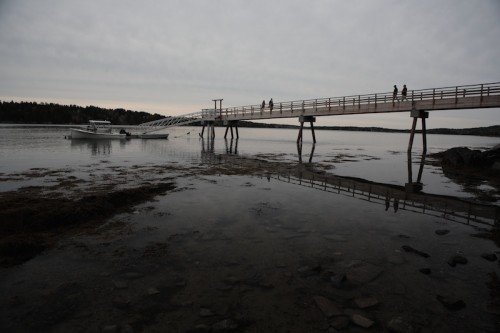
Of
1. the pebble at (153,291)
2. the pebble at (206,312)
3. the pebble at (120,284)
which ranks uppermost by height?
the pebble at (120,284)

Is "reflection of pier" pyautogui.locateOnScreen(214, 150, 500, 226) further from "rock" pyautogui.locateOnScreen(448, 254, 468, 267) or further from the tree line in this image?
the tree line

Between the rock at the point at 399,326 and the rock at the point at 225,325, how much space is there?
2.09m

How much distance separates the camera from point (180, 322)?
3.97 m

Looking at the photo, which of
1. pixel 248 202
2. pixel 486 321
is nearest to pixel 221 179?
pixel 248 202

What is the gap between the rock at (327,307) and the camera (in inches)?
167

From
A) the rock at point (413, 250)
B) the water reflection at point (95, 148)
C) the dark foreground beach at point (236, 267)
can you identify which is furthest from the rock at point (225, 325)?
the water reflection at point (95, 148)

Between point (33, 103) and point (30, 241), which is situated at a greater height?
point (33, 103)

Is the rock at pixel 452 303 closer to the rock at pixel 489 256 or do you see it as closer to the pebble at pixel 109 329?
the rock at pixel 489 256

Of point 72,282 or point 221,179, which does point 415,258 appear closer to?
point 72,282

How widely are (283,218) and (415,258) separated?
3.60 m

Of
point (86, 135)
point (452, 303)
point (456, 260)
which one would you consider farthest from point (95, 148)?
point (452, 303)

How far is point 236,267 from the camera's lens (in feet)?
18.4

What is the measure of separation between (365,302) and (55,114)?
178 meters

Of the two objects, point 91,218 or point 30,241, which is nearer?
point 30,241
